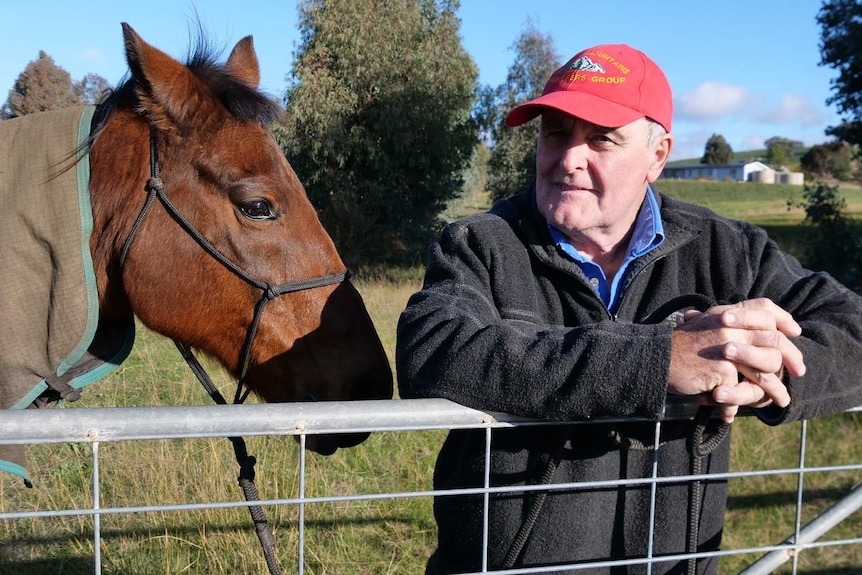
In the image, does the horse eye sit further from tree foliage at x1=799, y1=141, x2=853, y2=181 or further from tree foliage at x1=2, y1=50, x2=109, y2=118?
tree foliage at x1=799, y1=141, x2=853, y2=181

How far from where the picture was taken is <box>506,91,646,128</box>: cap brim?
1732 mm

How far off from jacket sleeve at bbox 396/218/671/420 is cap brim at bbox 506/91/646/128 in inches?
22.1

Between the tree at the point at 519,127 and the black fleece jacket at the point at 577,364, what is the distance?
16458mm

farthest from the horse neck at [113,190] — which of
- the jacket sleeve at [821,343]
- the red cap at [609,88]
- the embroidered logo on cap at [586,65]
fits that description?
the jacket sleeve at [821,343]

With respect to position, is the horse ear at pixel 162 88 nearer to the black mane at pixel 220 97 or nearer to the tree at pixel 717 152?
the black mane at pixel 220 97

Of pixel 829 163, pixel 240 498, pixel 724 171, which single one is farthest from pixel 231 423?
pixel 724 171

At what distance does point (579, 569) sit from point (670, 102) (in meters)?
1.28

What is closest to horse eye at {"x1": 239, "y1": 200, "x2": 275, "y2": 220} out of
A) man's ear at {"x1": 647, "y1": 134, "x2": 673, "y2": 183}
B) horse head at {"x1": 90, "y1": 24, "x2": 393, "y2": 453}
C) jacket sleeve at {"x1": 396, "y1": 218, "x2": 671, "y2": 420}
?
horse head at {"x1": 90, "y1": 24, "x2": 393, "y2": 453}

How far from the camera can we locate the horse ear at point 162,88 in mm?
2215

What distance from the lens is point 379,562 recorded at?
3.52 m

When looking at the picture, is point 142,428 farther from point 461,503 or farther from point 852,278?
point 852,278

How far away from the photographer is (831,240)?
51.1 ft

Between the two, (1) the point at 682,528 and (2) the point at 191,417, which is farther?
(1) the point at 682,528

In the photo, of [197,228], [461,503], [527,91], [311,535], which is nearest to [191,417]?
[461,503]
